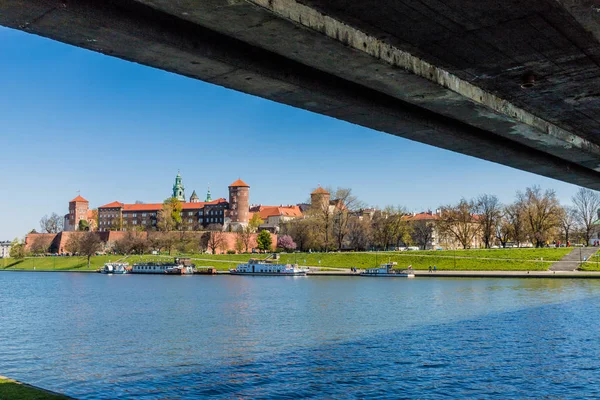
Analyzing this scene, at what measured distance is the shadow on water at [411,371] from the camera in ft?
61.8

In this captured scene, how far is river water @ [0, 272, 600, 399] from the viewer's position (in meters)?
19.5

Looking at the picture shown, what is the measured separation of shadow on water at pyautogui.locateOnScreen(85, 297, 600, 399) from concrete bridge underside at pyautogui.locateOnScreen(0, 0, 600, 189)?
9795 millimetres

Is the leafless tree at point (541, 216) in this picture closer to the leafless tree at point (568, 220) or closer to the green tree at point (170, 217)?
the leafless tree at point (568, 220)

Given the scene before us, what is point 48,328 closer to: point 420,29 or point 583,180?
point 583,180

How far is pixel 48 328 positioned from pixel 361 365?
21035 millimetres

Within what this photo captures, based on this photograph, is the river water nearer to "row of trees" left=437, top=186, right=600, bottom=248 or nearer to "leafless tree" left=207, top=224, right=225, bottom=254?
"row of trees" left=437, top=186, right=600, bottom=248

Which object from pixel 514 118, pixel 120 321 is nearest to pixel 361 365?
pixel 514 118

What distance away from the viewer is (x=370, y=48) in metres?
8.63

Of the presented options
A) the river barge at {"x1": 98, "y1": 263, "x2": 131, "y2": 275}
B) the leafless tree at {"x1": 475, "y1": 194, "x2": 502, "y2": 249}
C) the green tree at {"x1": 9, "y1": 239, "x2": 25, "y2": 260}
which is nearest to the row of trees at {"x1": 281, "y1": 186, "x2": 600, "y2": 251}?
the leafless tree at {"x1": 475, "y1": 194, "x2": 502, "y2": 249}

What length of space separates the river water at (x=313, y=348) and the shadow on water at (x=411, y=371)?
0.06 metres

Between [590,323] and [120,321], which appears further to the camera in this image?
[120,321]

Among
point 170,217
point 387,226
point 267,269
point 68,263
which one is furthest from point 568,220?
point 68,263

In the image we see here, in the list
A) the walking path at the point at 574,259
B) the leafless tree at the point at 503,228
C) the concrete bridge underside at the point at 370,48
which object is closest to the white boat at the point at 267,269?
the walking path at the point at 574,259

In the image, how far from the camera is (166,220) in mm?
169750
